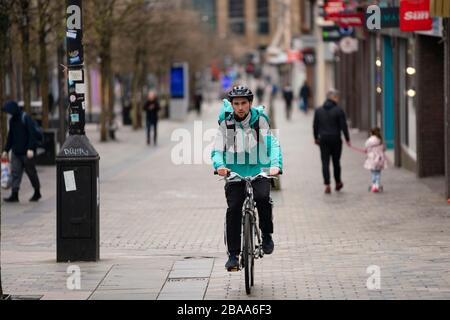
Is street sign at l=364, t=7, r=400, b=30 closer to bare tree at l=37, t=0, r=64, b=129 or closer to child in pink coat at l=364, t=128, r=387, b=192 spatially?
child in pink coat at l=364, t=128, r=387, b=192

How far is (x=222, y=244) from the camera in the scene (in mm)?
15164

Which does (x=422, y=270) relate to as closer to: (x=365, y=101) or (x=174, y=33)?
(x=365, y=101)

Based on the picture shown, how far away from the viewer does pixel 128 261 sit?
1343 cm

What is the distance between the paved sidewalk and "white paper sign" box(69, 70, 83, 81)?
1.92 metres

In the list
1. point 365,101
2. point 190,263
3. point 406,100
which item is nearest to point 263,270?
point 190,263

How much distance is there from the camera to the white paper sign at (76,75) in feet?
44.0

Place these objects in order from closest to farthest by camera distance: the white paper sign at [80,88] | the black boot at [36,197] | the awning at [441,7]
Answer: the white paper sign at [80,88]
the awning at [441,7]
the black boot at [36,197]

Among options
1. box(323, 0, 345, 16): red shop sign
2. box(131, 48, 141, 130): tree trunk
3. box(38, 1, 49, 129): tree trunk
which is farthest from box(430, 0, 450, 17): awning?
box(131, 48, 141, 130): tree trunk

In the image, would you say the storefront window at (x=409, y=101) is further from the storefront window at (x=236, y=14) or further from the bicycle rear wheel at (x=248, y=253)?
the storefront window at (x=236, y=14)

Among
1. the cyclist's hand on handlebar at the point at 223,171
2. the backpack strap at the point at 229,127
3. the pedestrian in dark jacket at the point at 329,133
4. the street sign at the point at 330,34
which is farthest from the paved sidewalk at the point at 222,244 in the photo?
the street sign at the point at 330,34

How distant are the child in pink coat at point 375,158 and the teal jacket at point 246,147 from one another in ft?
33.3
